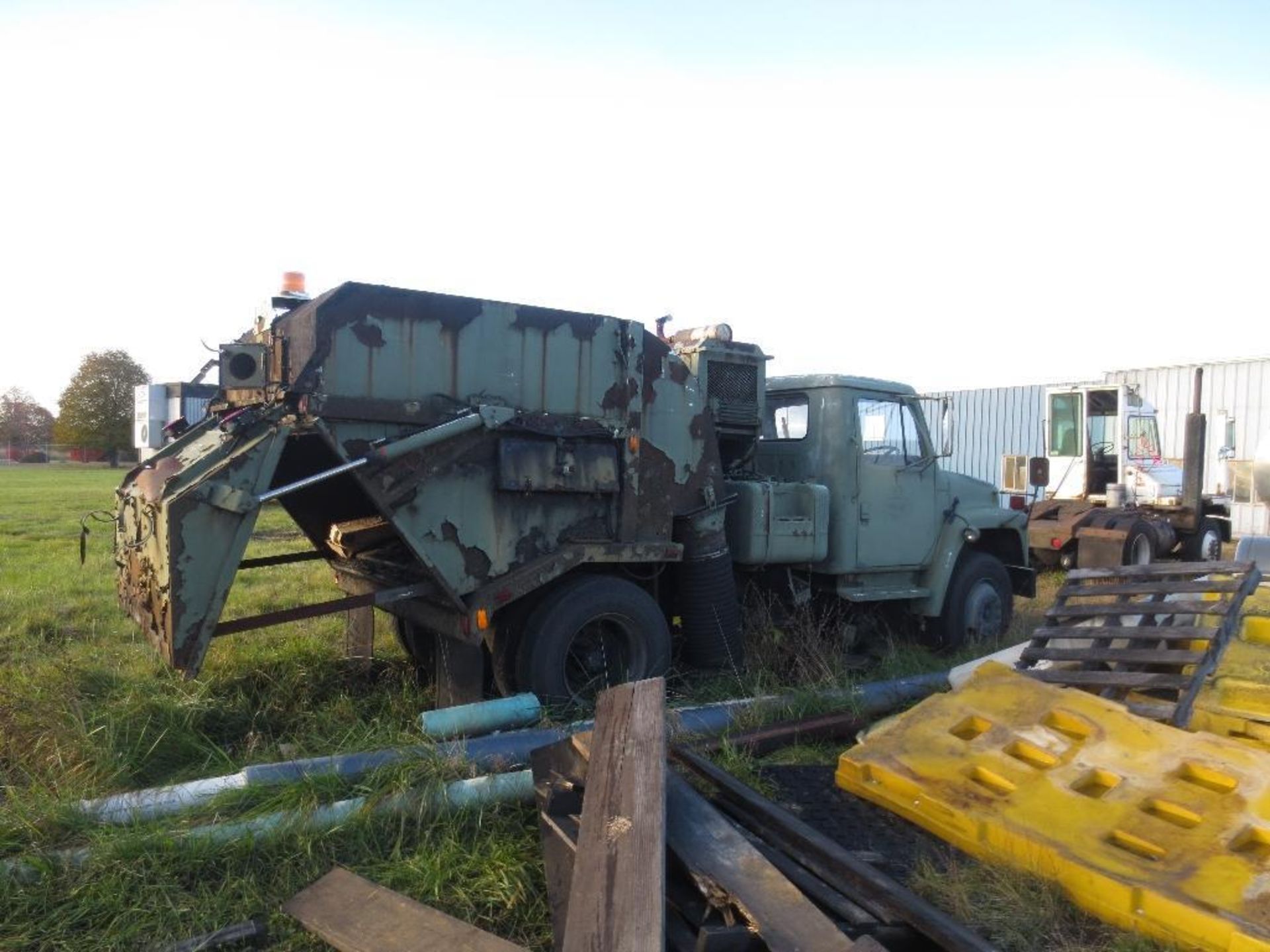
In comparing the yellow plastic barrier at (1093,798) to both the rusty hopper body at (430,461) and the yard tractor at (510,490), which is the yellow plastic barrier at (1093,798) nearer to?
the yard tractor at (510,490)

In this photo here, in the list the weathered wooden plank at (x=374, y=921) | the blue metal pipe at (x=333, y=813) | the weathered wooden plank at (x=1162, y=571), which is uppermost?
the weathered wooden plank at (x=1162, y=571)

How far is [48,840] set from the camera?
11.3 feet

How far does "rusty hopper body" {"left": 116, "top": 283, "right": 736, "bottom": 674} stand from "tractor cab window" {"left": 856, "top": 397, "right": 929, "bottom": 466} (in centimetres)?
173

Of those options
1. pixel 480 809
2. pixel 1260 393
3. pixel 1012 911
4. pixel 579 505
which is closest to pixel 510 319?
pixel 579 505

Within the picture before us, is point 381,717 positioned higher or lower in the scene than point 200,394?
lower

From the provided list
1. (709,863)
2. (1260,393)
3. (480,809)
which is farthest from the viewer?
(1260,393)

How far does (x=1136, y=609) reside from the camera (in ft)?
18.1

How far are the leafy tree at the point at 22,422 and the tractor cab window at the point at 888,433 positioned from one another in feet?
269

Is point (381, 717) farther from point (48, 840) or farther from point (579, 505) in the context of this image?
point (48, 840)

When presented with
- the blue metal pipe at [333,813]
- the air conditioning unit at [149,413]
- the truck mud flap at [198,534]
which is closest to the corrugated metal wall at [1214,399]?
the air conditioning unit at [149,413]

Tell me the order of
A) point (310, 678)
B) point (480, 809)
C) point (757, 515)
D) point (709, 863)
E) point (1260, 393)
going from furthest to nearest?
1. point (1260, 393)
2. point (757, 515)
3. point (310, 678)
4. point (480, 809)
5. point (709, 863)

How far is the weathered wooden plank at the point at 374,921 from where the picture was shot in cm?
290

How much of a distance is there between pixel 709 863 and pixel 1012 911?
1.07 metres

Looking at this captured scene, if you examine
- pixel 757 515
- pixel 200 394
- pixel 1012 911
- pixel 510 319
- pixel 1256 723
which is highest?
pixel 510 319
